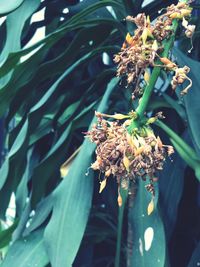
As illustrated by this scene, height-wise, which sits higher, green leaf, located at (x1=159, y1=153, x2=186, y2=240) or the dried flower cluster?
the dried flower cluster

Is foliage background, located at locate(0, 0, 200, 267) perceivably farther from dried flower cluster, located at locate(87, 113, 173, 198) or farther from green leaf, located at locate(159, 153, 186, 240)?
dried flower cluster, located at locate(87, 113, 173, 198)

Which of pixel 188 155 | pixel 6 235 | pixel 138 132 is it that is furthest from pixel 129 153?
pixel 6 235

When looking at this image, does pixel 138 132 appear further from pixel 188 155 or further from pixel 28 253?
pixel 28 253

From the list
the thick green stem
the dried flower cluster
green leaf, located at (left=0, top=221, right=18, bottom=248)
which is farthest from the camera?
green leaf, located at (left=0, top=221, right=18, bottom=248)

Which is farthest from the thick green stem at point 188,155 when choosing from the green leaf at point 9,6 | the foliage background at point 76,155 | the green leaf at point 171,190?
the green leaf at point 9,6

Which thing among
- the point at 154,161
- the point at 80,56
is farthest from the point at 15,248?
the point at 154,161

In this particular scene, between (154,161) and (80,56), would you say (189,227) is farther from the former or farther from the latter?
(154,161)

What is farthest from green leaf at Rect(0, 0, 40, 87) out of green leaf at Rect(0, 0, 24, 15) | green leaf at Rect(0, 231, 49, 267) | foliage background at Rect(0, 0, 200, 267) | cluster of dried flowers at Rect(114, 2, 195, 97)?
cluster of dried flowers at Rect(114, 2, 195, 97)

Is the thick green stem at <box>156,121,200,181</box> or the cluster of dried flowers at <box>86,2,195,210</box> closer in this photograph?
the cluster of dried flowers at <box>86,2,195,210</box>
